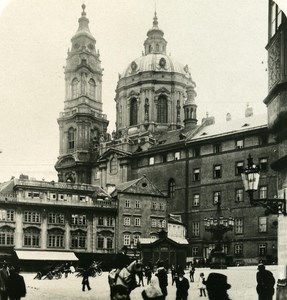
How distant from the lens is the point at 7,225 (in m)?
47.9

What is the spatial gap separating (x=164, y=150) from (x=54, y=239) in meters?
16.0

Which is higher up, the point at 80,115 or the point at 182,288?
the point at 80,115

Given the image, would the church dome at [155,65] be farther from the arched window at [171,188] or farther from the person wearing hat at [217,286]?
the person wearing hat at [217,286]

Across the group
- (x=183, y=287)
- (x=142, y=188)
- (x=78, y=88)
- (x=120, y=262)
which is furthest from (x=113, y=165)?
(x=120, y=262)

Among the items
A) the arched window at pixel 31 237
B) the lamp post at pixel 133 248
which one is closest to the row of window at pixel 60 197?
the arched window at pixel 31 237

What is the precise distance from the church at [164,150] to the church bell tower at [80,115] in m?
0.12

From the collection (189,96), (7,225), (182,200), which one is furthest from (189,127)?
(7,225)

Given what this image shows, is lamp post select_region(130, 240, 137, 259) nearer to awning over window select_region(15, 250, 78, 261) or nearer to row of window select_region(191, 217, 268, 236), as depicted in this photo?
awning over window select_region(15, 250, 78, 261)

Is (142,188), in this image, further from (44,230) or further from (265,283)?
(265,283)

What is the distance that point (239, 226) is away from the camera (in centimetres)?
5222

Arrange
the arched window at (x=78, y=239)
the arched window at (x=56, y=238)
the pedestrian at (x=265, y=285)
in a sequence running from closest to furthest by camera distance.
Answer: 1. the pedestrian at (x=265, y=285)
2. the arched window at (x=56, y=238)
3. the arched window at (x=78, y=239)

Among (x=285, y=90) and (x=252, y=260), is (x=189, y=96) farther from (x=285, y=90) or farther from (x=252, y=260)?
(x=285, y=90)

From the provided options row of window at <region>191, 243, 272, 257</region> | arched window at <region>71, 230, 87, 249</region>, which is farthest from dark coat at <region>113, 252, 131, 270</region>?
row of window at <region>191, 243, 272, 257</region>

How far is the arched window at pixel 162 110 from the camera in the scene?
73.5 meters
